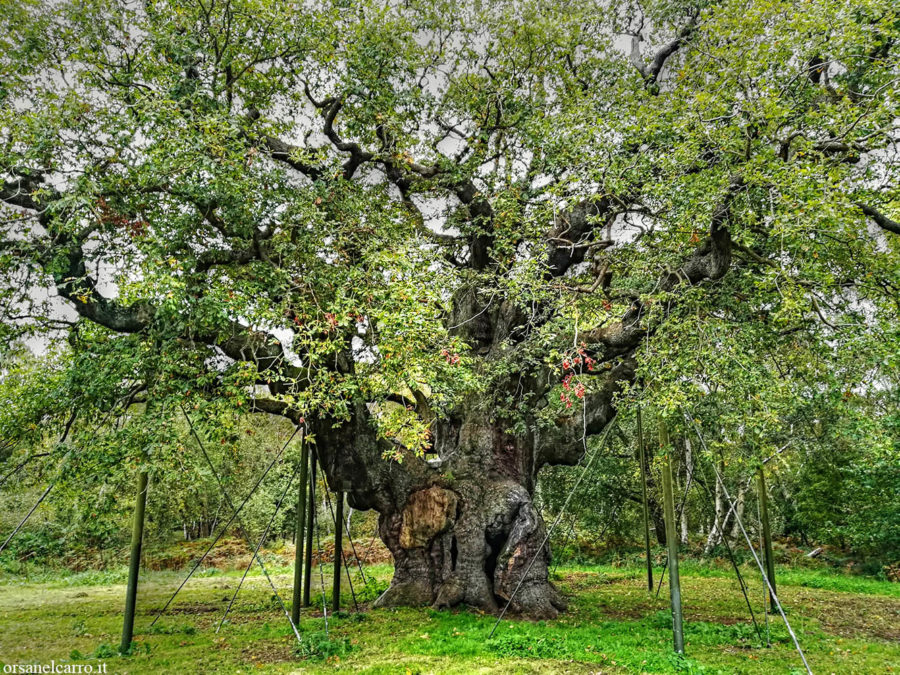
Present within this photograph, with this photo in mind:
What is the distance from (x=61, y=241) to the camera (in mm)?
6363

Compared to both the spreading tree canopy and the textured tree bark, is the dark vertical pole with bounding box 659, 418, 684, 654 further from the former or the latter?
the textured tree bark

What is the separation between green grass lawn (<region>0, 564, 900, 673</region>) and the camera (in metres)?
5.70

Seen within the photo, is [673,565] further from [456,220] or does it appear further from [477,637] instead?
[456,220]

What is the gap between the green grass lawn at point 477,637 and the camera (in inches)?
224

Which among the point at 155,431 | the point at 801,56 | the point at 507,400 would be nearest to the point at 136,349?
the point at 155,431

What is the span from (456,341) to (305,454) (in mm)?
2625

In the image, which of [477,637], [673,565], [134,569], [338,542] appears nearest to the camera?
[673,565]

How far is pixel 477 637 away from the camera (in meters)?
6.57

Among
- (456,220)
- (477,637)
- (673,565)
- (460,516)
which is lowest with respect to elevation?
(477,637)

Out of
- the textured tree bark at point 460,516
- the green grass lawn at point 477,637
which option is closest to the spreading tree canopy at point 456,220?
the textured tree bark at point 460,516

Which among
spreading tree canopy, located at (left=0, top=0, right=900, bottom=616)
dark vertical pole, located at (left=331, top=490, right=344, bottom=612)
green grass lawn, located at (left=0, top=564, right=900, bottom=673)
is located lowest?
green grass lawn, located at (left=0, top=564, right=900, bottom=673)

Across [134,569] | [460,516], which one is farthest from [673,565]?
[134,569]

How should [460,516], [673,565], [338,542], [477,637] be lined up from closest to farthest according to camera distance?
[673,565]
[477,637]
[338,542]
[460,516]

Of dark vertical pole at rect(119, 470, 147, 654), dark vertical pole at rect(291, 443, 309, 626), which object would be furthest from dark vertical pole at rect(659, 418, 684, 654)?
dark vertical pole at rect(119, 470, 147, 654)
